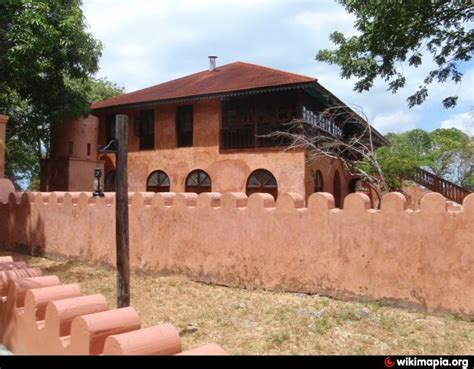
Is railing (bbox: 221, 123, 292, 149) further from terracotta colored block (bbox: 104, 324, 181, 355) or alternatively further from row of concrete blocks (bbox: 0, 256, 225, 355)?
terracotta colored block (bbox: 104, 324, 181, 355)

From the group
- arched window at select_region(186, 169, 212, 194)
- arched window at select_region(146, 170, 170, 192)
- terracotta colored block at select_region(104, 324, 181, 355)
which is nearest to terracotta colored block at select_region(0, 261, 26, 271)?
terracotta colored block at select_region(104, 324, 181, 355)

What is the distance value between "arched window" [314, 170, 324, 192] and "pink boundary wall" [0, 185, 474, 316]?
25.9ft

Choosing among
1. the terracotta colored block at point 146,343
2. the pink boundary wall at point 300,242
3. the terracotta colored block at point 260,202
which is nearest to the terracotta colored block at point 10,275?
the terracotta colored block at point 146,343

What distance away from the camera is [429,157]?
14.4 m

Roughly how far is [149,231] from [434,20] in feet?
29.9

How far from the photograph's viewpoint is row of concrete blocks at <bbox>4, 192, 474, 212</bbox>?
6.08 m

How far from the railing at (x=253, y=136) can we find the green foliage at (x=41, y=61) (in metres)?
5.50

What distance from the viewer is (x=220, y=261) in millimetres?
8062

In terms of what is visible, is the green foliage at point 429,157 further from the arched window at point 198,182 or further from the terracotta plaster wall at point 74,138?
the terracotta plaster wall at point 74,138

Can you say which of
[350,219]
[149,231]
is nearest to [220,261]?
[149,231]

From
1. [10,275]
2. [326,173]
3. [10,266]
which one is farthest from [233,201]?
[326,173]

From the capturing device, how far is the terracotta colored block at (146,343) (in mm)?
2988
